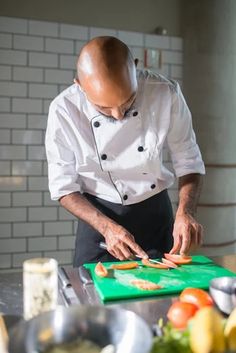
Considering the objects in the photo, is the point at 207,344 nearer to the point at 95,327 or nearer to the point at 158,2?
the point at 95,327

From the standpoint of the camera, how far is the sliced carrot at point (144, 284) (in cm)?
105

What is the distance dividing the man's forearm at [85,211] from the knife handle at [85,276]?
0.18 m

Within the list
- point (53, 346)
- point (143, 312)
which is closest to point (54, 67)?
point (143, 312)

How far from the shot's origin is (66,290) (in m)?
1.04

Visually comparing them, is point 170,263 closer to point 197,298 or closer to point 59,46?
point 197,298

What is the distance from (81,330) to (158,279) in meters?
0.44

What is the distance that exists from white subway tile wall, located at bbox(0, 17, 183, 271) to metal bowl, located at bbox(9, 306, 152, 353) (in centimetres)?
197

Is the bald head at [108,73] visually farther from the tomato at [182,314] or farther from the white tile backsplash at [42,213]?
the white tile backsplash at [42,213]

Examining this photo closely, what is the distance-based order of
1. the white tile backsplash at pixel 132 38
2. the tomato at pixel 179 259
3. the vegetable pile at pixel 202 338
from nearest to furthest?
the vegetable pile at pixel 202 338 → the tomato at pixel 179 259 → the white tile backsplash at pixel 132 38

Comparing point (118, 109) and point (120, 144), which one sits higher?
point (118, 109)

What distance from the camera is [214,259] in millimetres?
1396

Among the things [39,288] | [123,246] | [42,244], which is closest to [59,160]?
[123,246]

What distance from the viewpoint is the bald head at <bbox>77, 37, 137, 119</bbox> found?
119cm

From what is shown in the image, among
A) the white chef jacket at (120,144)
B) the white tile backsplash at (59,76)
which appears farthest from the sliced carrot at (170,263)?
the white tile backsplash at (59,76)
